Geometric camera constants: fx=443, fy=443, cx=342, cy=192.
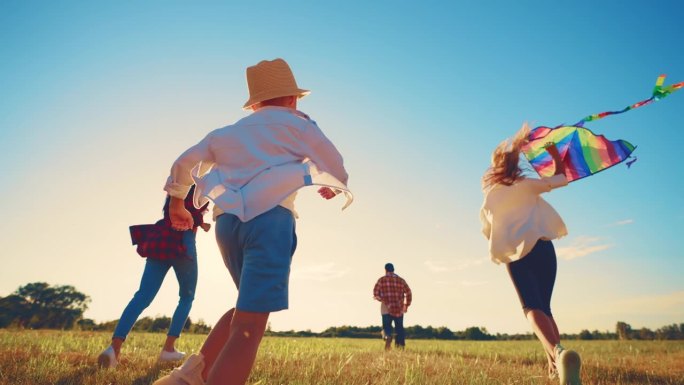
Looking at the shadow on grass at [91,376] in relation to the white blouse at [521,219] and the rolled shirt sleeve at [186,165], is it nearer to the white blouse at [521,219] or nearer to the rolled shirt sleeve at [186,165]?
the rolled shirt sleeve at [186,165]

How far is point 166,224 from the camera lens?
4.84 metres

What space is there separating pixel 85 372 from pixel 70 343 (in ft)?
9.53

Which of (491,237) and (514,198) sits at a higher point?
(514,198)

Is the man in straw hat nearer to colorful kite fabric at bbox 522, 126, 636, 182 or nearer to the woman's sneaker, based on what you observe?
the woman's sneaker

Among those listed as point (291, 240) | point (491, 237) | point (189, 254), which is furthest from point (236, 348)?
point (491, 237)

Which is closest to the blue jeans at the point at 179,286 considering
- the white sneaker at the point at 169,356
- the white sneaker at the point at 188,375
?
the white sneaker at the point at 169,356

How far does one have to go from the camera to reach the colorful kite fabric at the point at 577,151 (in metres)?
5.66

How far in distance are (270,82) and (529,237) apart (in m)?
3.04

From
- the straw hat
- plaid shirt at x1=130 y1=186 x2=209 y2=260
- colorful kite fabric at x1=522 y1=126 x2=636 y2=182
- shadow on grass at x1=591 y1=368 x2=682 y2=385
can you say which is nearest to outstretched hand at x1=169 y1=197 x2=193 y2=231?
the straw hat

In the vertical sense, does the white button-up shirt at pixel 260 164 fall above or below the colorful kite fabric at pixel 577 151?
below

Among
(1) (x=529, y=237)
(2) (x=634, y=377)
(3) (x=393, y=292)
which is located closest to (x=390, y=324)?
(3) (x=393, y=292)

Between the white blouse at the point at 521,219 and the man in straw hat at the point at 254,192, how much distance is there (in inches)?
96.6

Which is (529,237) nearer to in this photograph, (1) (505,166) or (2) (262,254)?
(1) (505,166)

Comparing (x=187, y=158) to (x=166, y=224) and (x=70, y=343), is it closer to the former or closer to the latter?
(x=166, y=224)
